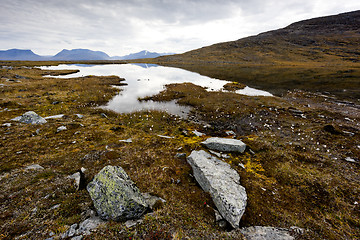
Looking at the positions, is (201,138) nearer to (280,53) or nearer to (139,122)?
(139,122)

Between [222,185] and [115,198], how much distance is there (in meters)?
5.66

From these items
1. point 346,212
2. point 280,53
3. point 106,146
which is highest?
point 280,53

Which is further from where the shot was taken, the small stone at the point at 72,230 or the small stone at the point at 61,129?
the small stone at the point at 61,129

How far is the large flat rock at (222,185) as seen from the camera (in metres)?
6.96

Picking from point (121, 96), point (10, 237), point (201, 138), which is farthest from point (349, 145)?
point (121, 96)

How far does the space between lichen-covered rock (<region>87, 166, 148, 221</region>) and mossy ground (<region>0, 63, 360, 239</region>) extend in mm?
497

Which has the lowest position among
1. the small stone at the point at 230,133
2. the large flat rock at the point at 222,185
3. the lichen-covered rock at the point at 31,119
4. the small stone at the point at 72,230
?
the small stone at the point at 230,133

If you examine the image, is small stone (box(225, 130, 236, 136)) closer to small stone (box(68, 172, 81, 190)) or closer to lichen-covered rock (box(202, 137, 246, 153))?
lichen-covered rock (box(202, 137, 246, 153))

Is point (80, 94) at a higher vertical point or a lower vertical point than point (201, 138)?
higher

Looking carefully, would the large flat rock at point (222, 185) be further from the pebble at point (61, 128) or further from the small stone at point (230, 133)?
the pebble at point (61, 128)

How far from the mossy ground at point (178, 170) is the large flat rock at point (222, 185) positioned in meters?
0.58

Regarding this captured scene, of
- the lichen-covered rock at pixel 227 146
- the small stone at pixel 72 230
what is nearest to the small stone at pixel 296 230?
the lichen-covered rock at pixel 227 146

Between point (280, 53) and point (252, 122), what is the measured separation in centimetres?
18079

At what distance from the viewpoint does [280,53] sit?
154 metres
